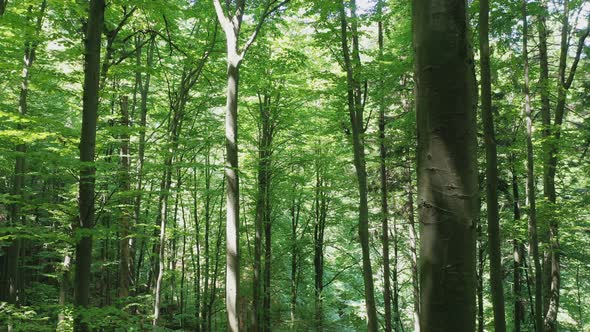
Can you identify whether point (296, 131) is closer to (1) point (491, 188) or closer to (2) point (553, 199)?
(2) point (553, 199)

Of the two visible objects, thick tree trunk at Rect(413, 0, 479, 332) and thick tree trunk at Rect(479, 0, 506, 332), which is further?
thick tree trunk at Rect(479, 0, 506, 332)

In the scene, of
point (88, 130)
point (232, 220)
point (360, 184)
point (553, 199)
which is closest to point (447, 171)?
point (88, 130)

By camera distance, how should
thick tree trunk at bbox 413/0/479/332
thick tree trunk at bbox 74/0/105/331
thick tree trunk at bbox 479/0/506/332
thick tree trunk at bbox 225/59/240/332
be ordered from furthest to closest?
1. thick tree trunk at bbox 225/59/240/332
2. thick tree trunk at bbox 479/0/506/332
3. thick tree trunk at bbox 74/0/105/331
4. thick tree trunk at bbox 413/0/479/332

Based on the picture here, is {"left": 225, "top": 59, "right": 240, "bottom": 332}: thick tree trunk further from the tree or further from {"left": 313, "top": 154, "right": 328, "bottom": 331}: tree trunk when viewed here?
{"left": 313, "top": 154, "right": 328, "bottom": 331}: tree trunk

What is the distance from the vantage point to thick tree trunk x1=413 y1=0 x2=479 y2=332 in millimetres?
1179

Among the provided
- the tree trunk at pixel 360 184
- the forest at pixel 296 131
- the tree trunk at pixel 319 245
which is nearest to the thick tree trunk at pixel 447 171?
the forest at pixel 296 131

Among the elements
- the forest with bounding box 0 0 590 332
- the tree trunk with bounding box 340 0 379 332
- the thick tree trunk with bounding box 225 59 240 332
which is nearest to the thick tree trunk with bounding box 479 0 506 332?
the forest with bounding box 0 0 590 332

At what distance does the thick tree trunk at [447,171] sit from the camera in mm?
1179

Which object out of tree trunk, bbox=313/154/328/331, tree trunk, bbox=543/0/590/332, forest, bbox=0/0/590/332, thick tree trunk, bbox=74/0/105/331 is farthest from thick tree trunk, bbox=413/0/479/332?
tree trunk, bbox=313/154/328/331

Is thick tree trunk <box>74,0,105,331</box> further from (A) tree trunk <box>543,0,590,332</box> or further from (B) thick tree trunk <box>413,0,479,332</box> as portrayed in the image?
(A) tree trunk <box>543,0,590,332</box>

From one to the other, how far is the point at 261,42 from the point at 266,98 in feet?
8.01

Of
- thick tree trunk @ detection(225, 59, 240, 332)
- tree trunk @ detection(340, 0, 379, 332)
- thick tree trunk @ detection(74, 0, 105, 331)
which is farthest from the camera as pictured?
tree trunk @ detection(340, 0, 379, 332)

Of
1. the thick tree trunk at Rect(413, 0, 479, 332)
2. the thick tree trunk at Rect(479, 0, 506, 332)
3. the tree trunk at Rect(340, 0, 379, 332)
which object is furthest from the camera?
the tree trunk at Rect(340, 0, 379, 332)

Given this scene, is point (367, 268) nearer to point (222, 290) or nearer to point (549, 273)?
point (549, 273)
